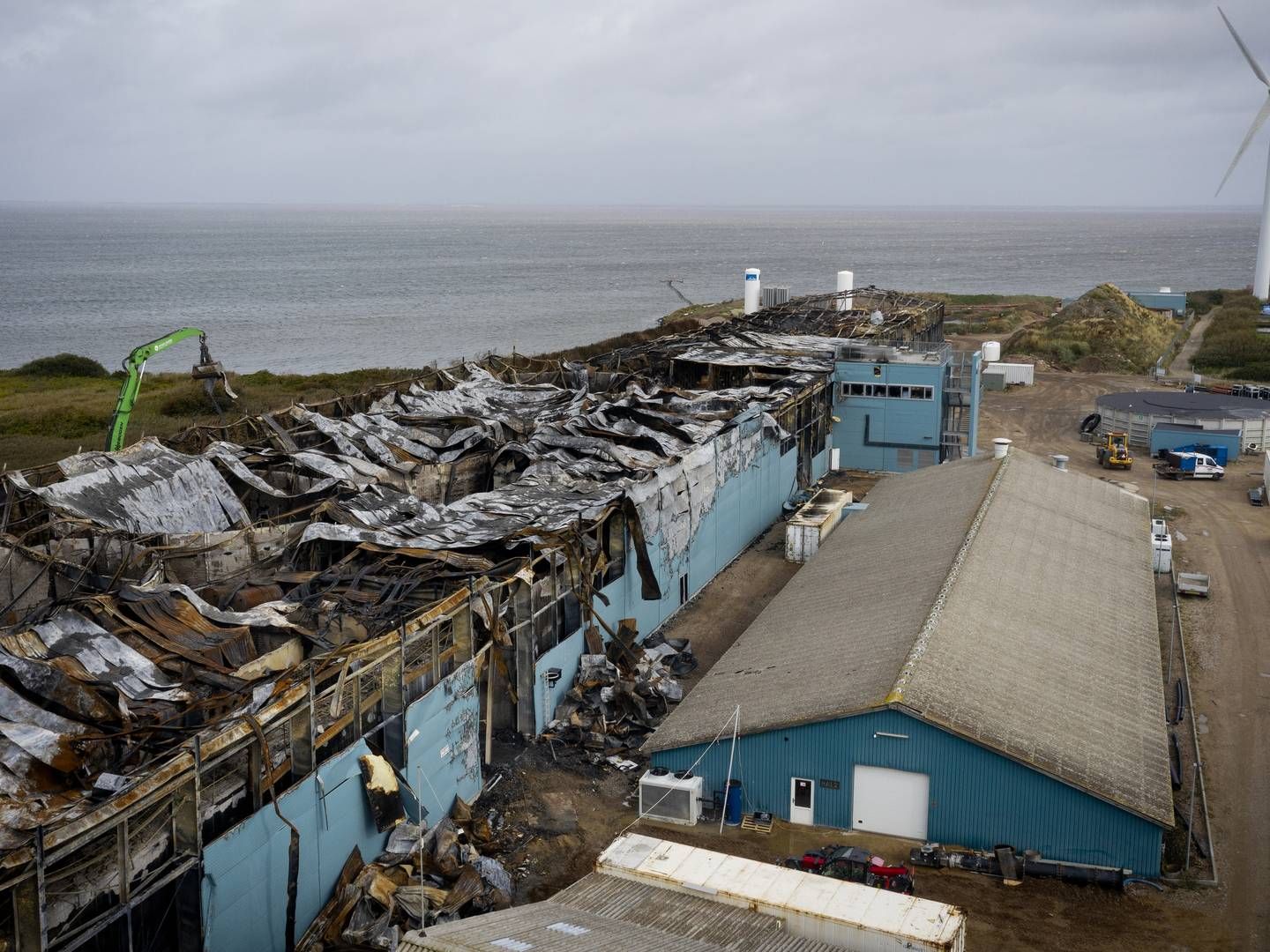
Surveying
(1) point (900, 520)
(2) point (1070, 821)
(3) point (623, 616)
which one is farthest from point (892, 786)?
(1) point (900, 520)

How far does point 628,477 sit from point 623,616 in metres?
4.36

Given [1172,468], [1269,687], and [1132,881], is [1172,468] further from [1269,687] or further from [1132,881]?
[1132,881]

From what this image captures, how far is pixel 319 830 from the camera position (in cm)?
1577

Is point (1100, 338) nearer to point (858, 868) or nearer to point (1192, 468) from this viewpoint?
point (1192, 468)

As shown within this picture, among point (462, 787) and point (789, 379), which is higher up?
point (789, 379)

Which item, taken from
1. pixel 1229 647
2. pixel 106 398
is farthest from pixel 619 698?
pixel 106 398

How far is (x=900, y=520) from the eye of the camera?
106 feet

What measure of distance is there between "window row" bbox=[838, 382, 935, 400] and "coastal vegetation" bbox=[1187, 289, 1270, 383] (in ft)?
114

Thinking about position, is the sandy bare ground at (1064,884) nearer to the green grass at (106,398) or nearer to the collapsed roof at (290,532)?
the collapsed roof at (290,532)

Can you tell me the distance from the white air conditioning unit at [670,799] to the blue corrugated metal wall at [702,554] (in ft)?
9.94

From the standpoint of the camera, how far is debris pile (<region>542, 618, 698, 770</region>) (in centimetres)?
2248

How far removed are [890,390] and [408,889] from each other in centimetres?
3302

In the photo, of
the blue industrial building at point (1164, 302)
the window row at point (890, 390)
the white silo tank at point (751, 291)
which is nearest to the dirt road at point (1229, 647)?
the window row at point (890, 390)

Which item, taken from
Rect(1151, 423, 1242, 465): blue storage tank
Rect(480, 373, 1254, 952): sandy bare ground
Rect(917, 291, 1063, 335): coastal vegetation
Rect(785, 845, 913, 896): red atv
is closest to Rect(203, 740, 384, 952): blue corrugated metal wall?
Rect(480, 373, 1254, 952): sandy bare ground
